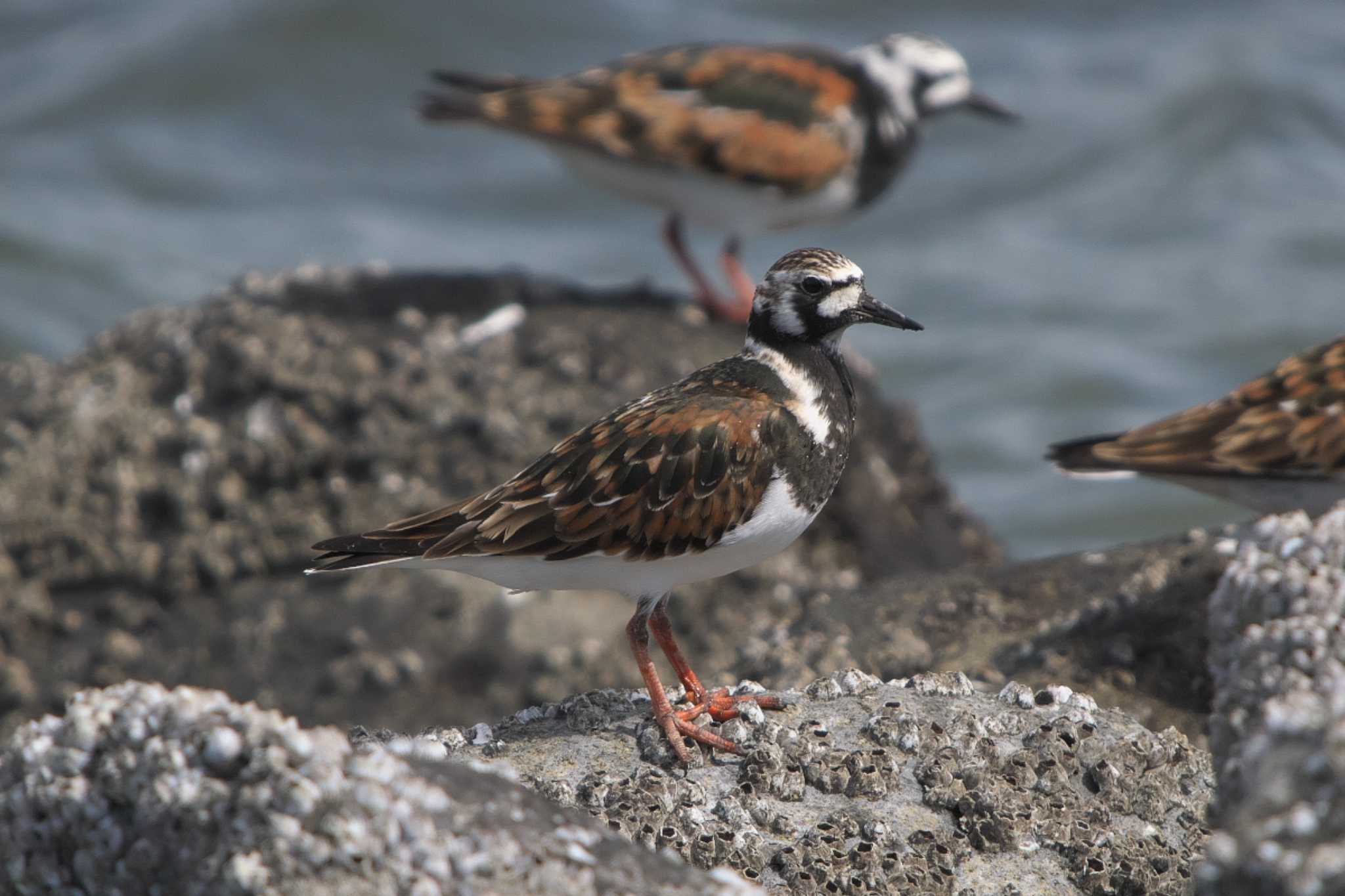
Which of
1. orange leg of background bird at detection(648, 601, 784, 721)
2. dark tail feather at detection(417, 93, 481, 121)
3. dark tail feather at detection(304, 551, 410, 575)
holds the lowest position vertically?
orange leg of background bird at detection(648, 601, 784, 721)

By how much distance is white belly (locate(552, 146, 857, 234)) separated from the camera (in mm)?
8297

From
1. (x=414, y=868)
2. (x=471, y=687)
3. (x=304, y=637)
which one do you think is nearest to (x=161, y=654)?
(x=304, y=637)

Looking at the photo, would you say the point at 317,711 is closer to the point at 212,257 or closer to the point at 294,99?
the point at 212,257

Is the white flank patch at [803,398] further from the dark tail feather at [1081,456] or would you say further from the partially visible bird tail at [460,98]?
the partially visible bird tail at [460,98]

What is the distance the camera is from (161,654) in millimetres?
6367

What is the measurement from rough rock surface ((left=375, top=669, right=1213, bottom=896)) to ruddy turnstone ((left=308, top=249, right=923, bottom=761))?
183 millimetres

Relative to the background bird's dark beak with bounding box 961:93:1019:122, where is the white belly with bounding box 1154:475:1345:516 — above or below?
below

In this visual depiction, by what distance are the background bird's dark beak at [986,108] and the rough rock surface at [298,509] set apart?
303 cm

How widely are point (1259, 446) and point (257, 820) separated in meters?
3.81

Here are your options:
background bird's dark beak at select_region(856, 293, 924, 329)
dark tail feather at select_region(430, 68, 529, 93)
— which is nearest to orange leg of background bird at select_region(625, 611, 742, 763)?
background bird's dark beak at select_region(856, 293, 924, 329)

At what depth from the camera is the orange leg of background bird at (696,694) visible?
3.68 m

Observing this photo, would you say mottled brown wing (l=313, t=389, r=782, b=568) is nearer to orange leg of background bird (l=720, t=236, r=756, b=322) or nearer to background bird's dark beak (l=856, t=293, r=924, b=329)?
background bird's dark beak (l=856, t=293, r=924, b=329)

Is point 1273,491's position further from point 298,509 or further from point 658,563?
point 298,509

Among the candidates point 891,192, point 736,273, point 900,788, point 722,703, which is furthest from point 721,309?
point 891,192
